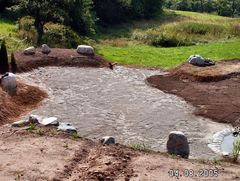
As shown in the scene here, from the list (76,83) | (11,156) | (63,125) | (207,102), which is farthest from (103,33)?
(11,156)

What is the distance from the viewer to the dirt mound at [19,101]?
15.5 meters

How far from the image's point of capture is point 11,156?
36.8 ft

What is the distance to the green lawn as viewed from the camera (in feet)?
86.8

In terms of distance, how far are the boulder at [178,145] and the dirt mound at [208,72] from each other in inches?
351

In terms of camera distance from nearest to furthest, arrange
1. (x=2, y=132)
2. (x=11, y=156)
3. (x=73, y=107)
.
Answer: (x=11, y=156) → (x=2, y=132) → (x=73, y=107)

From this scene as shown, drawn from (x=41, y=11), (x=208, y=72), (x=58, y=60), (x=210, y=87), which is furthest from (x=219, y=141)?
(x=41, y=11)

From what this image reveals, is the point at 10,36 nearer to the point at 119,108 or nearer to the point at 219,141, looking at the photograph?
the point at 119,108

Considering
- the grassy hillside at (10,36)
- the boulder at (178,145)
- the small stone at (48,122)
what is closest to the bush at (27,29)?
the grassy hillside at (10,36)

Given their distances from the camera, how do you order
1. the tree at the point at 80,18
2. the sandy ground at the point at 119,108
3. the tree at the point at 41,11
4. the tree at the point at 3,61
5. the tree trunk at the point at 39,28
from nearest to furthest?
1. the sandy ground at the point at 119,108
2. the tree at the point at 3,61
3. the tree at the point at 41,11
4. the tree trunk at the point at 39,28
5. the tree at the point at 80,18

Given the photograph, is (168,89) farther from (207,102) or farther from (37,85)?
(37,85)

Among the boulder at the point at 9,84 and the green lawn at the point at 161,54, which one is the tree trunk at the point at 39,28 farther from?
the boulder at the point at 9,84

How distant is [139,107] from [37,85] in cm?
455

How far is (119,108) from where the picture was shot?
57.1 feet

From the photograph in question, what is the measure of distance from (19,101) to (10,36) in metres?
11.7
